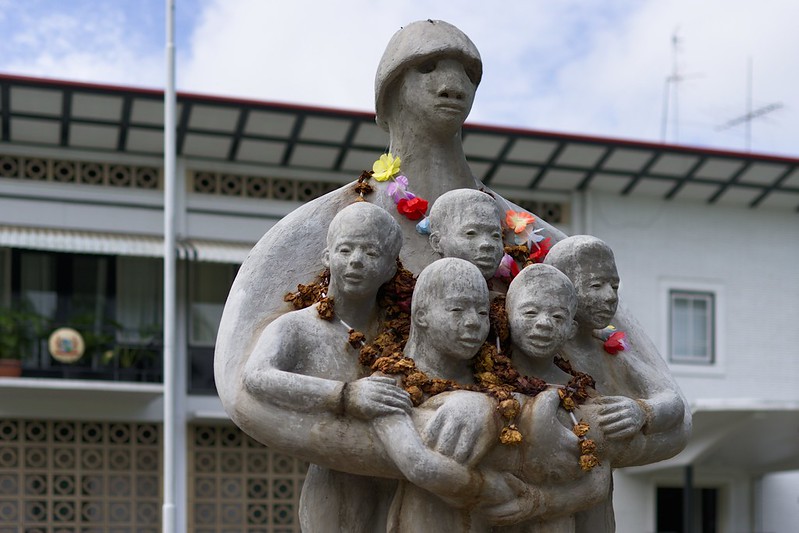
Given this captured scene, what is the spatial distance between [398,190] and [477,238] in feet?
2.24

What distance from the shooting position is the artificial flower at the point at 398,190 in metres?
6.18

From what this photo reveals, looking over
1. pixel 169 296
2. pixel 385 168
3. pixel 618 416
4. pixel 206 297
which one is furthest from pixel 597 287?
pixel 206 297

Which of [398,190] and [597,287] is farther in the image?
[398,190]

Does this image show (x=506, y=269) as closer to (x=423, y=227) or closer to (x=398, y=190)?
(x=423, y=227)

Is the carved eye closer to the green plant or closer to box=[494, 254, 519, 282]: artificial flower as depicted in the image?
box=[494, 254, 519, 282]: artificial flower

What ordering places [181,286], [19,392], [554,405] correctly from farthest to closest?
[181,286], [19,392], [554,405]

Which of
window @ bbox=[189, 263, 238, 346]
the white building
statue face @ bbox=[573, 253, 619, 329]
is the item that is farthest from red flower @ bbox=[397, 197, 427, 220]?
window @ bbox=[189, 263, 238, 346]

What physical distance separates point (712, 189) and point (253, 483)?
31.2 ft

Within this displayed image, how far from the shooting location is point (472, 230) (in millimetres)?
5617

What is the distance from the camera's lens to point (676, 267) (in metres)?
27.5

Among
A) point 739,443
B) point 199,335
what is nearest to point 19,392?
point 199,335

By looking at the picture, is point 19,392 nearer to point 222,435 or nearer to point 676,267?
point 222,435

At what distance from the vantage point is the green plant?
2395cm

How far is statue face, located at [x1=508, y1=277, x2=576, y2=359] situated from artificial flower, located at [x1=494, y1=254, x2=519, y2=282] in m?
0.52
